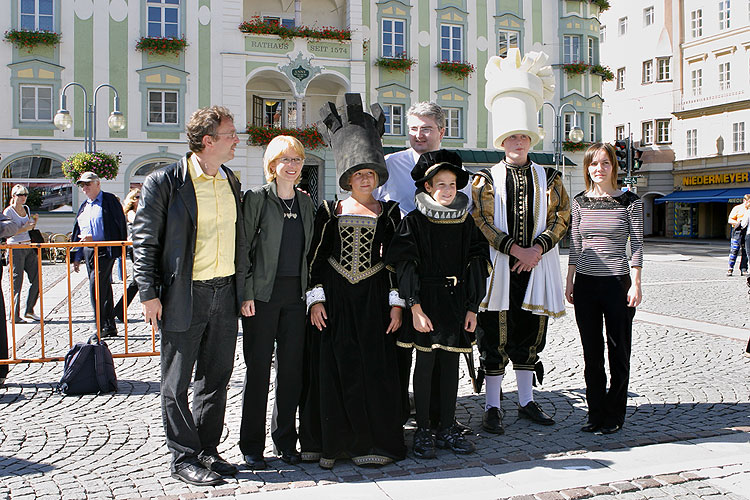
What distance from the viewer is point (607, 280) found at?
5141 millimetres

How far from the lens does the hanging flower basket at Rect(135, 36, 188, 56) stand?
86.5ft

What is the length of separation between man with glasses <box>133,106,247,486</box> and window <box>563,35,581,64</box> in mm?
31978

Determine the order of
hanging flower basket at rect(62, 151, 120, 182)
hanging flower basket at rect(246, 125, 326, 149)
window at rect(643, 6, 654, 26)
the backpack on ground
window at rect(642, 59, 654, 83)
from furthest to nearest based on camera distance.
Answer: window at rect(643, 6, 654, 26)
window at rect(642, 59, 654, 83)
hanging flower basket at rect(246, 125, 326, 149)
hanging flower basket at rect(62, 151, 120, 182)
the backpack on ground

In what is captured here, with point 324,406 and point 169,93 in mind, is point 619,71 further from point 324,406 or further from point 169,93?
point 324,406

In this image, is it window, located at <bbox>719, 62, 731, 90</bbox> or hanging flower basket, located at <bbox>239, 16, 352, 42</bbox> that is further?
window, located at <bbox>719, 62, 731, 90</bbox>

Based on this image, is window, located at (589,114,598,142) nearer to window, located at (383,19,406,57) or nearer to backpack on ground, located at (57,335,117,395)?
window, located at (383,19,406,57)

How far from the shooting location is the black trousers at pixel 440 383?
15.2ft

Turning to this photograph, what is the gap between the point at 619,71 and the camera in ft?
151

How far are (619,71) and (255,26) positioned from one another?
27.5 meters

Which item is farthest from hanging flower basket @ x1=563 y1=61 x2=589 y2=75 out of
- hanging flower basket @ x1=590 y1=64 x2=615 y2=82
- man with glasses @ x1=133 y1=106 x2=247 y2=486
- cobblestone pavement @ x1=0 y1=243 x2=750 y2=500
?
man with glasses @ x1=133 y1=106 x2=247 y2=486

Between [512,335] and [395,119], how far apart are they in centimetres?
2679

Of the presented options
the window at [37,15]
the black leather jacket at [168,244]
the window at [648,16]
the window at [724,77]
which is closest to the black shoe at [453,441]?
the black leather jacket at [168,244]

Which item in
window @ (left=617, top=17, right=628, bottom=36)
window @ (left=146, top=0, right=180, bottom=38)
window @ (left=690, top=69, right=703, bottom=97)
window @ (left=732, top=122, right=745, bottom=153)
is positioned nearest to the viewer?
window @ (left=146, top=0, right=180, bottom=38)

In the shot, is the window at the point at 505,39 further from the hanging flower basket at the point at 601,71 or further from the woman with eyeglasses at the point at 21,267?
the woman with eyeglasses at the point at 21,267
